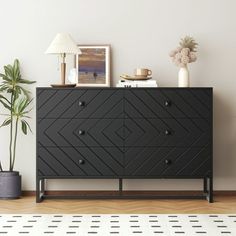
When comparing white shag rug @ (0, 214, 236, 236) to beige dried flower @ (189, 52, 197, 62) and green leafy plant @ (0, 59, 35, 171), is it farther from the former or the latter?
beige dried flower @ (189, 52, 197, 62)

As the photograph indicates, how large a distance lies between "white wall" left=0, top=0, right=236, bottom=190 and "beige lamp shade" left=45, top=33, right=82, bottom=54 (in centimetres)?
36

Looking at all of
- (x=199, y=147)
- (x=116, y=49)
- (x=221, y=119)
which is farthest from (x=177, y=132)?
(x=116, y=49)

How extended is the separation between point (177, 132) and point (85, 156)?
2.65 ft

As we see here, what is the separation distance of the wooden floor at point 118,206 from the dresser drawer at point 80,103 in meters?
0.74

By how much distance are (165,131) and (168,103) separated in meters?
0.24

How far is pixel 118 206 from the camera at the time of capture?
5.61 meters

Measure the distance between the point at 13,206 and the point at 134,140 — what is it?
3.79 ft

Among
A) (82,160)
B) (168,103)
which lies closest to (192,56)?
(168,103)

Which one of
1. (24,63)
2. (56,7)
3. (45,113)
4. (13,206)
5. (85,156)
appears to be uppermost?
(56,7)

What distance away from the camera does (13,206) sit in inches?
222

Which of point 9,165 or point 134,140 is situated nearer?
point 134,140

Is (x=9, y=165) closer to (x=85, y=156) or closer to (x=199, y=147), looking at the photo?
(x=85, y=156)

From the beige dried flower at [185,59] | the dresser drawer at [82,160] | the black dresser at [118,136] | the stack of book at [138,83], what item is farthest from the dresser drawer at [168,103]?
the dresser drawer at [82,160]

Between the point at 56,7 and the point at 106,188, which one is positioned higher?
the point at 56,7
